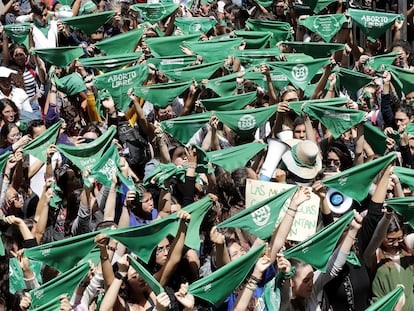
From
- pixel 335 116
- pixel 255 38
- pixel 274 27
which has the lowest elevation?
pixel 274 27

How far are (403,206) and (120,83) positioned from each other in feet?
13.1

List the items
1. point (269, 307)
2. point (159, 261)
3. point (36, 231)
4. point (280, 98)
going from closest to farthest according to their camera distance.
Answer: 1. point (269, 307)
2. point (159, 261)
3. point (36, 231)
4. point (280, 98)

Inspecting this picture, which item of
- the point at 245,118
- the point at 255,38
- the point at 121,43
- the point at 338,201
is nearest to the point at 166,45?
the point at 121,43

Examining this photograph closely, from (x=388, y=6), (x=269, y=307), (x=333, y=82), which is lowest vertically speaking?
(x=388, y=6)

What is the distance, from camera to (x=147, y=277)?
7.18 m

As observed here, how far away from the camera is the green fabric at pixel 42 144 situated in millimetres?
9930

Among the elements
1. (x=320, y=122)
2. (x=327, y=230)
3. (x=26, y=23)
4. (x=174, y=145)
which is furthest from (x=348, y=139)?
(x=26, y=23)

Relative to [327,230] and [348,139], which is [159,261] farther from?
[348,139]

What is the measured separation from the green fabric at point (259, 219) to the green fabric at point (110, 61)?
4.21m

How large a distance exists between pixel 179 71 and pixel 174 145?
141 cm

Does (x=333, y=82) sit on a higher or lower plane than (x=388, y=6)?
higher

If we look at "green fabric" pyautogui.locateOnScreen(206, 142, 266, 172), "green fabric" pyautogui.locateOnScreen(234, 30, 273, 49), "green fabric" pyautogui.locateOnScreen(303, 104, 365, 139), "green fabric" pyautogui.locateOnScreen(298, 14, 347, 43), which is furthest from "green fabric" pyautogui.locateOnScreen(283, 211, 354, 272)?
"green fabric" pyautogui.locateOnScreen(234, 30, 273, 49)

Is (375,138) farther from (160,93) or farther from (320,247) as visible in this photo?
(320,247)

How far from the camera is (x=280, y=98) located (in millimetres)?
11461
